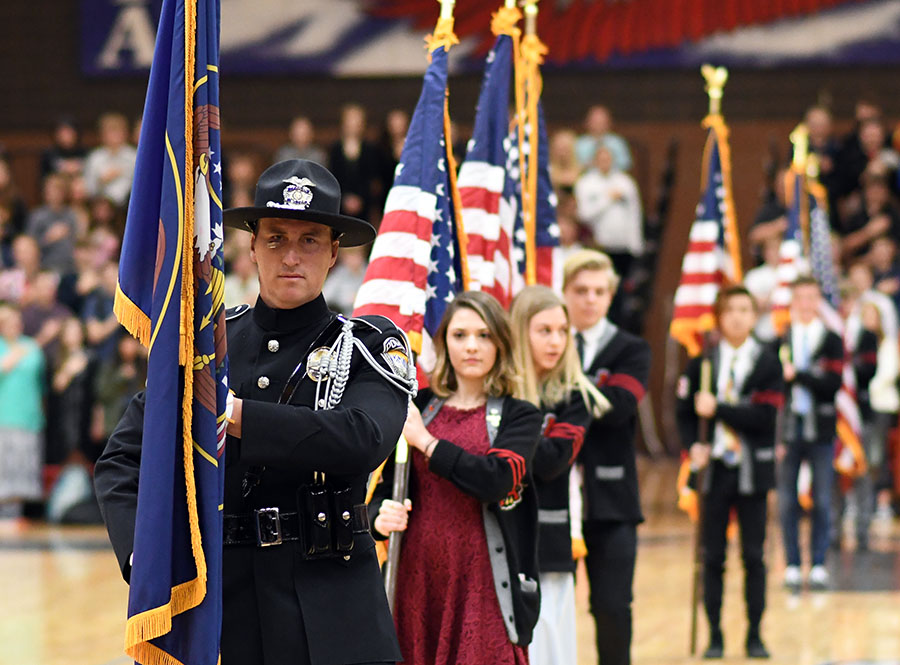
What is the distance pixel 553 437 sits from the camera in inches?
196

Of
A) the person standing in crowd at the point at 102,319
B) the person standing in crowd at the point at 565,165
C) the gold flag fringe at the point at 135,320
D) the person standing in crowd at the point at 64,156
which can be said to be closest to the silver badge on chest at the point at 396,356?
the gold flag fringe at the point at 135,320

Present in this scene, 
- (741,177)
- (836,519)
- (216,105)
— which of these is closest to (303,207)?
(216,105)

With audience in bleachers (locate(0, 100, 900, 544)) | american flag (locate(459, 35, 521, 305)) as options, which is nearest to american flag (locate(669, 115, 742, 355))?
american flag (locate(459, 35, 521, 305))

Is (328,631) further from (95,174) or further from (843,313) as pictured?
(95,174)

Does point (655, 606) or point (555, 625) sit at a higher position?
point (555, 625)

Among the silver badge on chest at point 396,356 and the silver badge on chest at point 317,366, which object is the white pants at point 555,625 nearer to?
the silver badge on chest at point 396,356

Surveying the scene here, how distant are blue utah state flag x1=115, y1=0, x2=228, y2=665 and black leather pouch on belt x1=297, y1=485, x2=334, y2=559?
0.25 meters

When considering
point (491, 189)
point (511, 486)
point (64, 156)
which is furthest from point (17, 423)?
point (511, 486)

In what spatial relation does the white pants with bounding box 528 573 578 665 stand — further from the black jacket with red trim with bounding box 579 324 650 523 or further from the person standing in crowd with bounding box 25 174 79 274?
the person standing in crowd with bounding box 25 174 79 274

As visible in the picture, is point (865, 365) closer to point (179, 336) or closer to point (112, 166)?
point (112, 166)

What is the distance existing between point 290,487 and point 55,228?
1149cm

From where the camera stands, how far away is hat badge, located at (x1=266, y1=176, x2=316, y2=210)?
119 inches

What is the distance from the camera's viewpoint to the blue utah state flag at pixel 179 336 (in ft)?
8.66

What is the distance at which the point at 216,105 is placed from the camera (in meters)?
2.77
